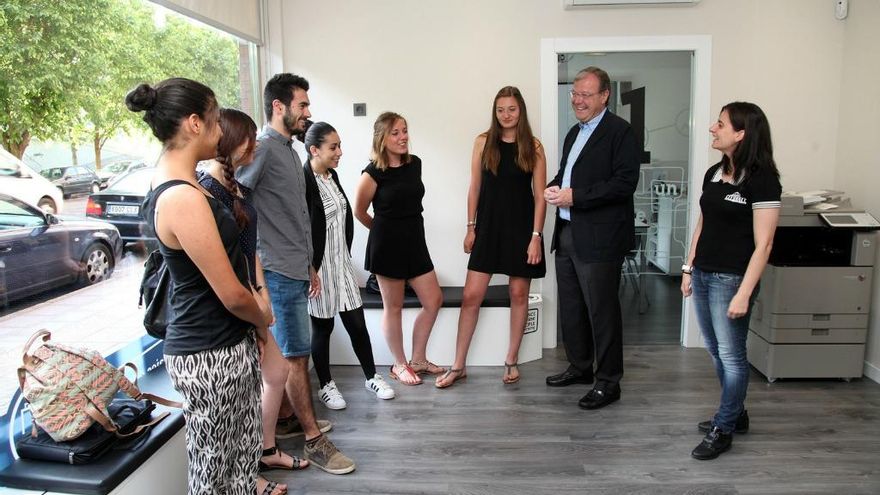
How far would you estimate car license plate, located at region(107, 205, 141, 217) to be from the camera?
256cm

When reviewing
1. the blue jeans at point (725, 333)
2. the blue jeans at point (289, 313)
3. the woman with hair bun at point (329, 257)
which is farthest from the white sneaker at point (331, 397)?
the blue jeans at point (725, 333)

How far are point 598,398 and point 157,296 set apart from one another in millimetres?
2345

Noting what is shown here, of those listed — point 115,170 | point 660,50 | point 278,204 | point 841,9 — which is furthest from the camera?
point 660,50

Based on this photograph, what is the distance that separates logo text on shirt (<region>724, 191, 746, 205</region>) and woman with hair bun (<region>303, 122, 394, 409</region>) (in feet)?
5.92

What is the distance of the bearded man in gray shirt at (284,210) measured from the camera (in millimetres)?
2427

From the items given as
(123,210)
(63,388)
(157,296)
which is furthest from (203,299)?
(123,210)

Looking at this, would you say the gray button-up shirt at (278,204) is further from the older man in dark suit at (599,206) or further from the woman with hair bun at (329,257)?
the older man in dark suit at (599,206)

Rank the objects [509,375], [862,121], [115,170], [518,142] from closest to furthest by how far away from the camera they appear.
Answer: [115,170] → [518,142] → [509,375] → [862,121]

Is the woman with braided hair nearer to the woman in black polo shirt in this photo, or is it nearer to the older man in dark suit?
the older man in dark suit

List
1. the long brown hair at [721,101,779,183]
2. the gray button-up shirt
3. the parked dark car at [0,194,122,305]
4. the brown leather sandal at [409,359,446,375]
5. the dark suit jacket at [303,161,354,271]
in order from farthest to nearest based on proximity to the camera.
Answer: the brown leather sandal at [409,359,446,375], the dark suit jacket at [303,161,354,271], the long brown hair at [721,101,779,183], the gray button-up shirt, the parked dark car at [0,194,122,305]

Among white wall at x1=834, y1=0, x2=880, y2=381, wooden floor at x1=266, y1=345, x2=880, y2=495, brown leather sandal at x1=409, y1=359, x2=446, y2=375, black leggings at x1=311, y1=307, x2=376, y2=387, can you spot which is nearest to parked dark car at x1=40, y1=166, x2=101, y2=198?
black leggings at x1=311, y1=307, x2=376, y2=387

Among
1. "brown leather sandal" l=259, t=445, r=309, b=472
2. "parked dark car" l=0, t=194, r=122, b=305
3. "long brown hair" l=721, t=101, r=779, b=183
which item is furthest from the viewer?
"brown leather sandal" l=259, t=445, r=309, b=472

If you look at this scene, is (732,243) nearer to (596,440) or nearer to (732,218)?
(732,218)

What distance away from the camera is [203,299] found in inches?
65.9
